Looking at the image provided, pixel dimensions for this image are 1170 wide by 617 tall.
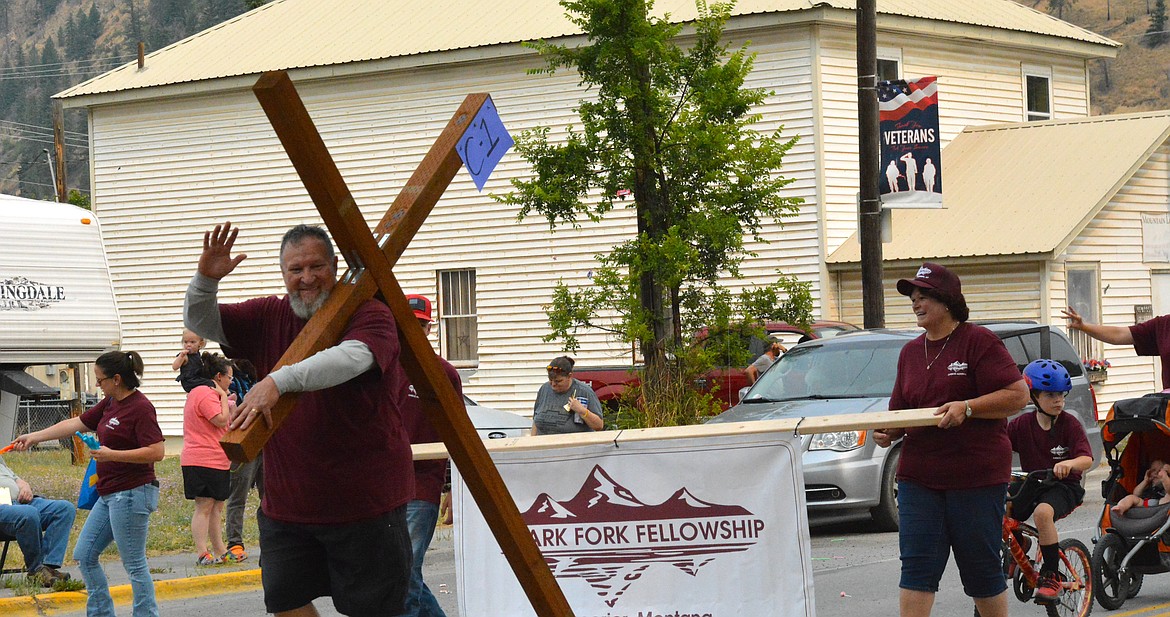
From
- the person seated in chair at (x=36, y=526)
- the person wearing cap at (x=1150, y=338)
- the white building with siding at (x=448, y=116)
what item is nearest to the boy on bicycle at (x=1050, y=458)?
the person wearing cap at (x=1150, y=338)

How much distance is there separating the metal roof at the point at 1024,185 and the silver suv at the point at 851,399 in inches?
301

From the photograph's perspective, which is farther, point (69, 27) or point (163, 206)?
point (69, 27)

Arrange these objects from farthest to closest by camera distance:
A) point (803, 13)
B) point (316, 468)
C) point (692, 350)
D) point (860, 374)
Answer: point (803, 13) < point (692, 350) < point (860, 374) < point (316, 468)

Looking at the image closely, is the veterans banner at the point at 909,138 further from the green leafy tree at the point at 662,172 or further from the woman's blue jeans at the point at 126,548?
the woman's blue jeans at the point at 126,548

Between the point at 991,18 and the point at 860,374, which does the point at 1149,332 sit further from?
the point at 991,18

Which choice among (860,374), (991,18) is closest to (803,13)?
(991,18)

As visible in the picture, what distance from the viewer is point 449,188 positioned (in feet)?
91.9

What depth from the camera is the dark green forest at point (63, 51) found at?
113m

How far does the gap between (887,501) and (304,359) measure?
969 centimetres

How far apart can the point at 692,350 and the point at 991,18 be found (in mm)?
14879

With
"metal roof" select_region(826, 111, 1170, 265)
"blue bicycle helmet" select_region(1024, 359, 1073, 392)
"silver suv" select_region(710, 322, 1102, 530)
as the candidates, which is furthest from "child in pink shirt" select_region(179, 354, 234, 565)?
"metal roof" select_region(826, 111, 1170, 265)

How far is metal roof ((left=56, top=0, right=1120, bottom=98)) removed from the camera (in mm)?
26281

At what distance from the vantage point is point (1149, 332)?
30.0 feet

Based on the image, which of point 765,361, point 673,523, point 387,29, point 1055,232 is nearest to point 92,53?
point 387,29
